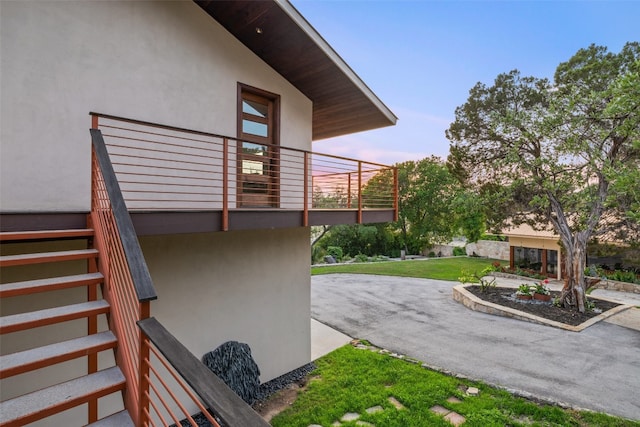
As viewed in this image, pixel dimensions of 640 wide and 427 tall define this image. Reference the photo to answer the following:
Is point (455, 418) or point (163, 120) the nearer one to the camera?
point (455, 418)

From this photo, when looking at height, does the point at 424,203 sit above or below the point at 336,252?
above

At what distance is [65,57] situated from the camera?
159 inches

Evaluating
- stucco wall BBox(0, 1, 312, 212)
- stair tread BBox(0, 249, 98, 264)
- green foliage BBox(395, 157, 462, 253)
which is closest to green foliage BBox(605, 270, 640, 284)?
green foliage BBox(395, 157, 462, 253)

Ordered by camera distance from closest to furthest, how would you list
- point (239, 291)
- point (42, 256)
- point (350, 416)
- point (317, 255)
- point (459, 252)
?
point (42, 256), point (350, 416), point (239, 291), point (317, 255), point (459, 252)

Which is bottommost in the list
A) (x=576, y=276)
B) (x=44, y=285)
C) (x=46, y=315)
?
(x=576, y=276)

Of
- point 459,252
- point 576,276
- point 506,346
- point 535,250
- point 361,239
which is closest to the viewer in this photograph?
point 506,346

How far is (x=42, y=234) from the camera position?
3037mm

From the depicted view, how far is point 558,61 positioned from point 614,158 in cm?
475

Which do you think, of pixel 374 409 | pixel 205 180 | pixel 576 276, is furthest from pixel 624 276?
pixel 205 180

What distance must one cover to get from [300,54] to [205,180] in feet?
9.79

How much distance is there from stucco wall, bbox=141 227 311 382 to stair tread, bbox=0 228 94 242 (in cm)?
134

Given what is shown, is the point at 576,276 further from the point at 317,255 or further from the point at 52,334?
the point at 317,255

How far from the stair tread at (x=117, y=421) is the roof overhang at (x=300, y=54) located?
224 inches

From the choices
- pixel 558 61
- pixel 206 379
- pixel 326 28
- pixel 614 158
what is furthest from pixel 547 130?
pixel 206 379
